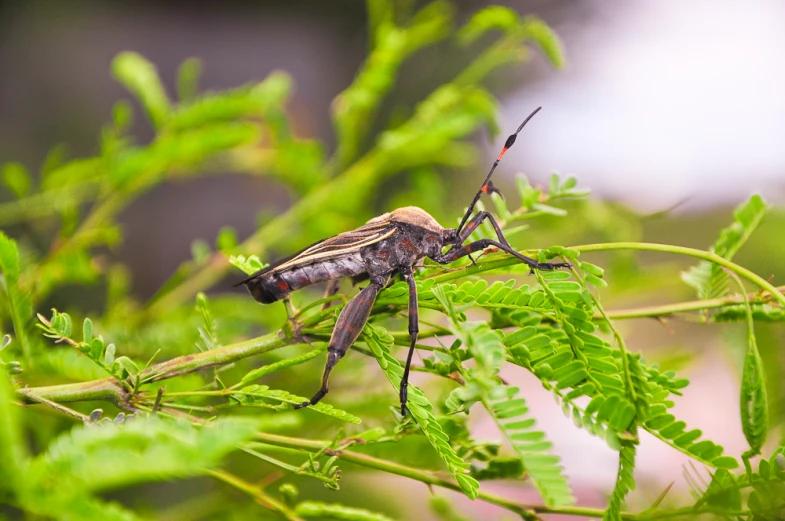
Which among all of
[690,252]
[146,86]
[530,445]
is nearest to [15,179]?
[146,86]

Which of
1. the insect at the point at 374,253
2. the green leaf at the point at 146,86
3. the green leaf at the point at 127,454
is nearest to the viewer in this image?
the green leaf at the point at 127,454

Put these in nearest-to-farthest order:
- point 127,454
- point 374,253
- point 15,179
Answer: point 127,454 → point 374,253 → point 15,179

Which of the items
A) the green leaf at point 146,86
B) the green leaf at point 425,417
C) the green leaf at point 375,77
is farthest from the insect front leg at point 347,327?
the green leaf at point 146,86

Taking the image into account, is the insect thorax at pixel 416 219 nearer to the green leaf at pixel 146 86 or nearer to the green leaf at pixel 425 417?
the green leaf at pixel 425 417

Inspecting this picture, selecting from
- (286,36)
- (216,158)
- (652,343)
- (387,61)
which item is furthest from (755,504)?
(286,36)

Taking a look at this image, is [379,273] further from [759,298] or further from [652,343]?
[652,343]

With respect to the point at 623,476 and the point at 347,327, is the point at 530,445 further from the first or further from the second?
the point at 347,327
